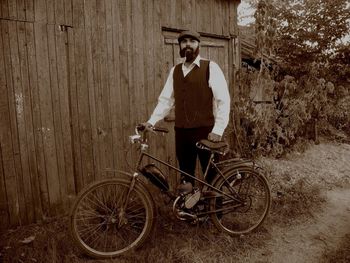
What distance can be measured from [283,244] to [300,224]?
27.4 inches

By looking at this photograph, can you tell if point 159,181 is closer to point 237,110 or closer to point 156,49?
point 156,49

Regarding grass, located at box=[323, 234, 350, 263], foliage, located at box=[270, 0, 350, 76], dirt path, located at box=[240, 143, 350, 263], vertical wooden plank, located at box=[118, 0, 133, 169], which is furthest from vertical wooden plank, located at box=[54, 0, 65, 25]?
foliage, located at box=[270, 0, 350, 76]

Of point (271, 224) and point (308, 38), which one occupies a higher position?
point (308, 38)

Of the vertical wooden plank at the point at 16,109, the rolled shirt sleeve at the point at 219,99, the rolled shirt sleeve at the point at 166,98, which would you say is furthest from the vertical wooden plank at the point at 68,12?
the rolled shirt sleeve at the point at 219,99

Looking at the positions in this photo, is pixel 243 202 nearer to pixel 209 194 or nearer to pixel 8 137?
pixel 209 194

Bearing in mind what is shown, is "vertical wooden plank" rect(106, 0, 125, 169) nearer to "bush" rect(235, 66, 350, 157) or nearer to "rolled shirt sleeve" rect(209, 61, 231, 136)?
"rolled shirt sleeve" rect(209, 61, 231, 136)

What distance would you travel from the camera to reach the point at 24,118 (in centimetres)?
395

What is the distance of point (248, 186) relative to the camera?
396 cm

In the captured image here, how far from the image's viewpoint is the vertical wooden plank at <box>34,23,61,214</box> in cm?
400

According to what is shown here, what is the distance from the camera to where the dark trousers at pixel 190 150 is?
12.6 feet

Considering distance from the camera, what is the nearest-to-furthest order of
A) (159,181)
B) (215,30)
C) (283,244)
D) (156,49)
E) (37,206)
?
(159,181) → (283,244) → (37,206) → (156,49) → (215,30)

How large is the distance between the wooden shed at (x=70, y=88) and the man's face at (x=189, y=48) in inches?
51.9

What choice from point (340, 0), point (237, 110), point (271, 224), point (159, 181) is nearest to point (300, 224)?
point (271, 224)

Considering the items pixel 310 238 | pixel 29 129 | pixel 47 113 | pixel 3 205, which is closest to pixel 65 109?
pixel 47 113
